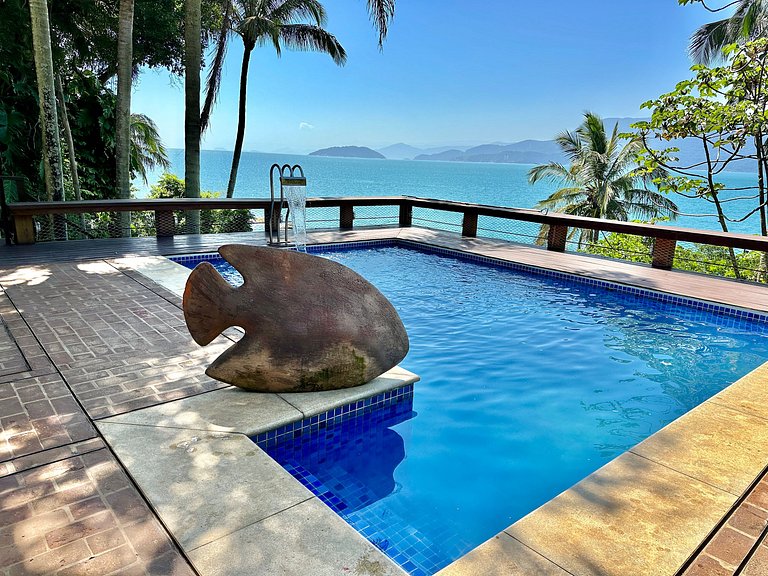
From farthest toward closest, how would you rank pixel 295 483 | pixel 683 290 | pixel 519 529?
pixel 683 290 < pixel 295 483 < pixel 519 529

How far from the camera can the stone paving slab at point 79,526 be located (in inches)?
75.2

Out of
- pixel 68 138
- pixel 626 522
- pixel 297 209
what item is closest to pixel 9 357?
pixel 626 522

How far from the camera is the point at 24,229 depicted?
7707mm

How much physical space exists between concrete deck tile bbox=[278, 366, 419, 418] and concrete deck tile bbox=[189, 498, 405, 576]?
99 cm

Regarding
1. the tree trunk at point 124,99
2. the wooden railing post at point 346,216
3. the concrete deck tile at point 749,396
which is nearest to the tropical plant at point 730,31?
the wooden railing post at point 346,216

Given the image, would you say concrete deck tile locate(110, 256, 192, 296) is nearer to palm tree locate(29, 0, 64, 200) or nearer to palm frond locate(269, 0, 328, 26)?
palm tree locate(29, 0, 64, 200)

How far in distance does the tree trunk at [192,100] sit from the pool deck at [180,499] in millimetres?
6848

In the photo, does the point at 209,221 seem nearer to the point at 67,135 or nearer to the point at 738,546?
the point at 67,135

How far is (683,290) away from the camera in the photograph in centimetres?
671

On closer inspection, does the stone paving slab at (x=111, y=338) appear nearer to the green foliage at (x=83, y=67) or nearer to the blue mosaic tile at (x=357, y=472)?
the blue mosaic tile at (x=357, y=472)

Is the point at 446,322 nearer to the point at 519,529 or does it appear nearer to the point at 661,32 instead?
the point at 519,529

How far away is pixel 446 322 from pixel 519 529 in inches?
145

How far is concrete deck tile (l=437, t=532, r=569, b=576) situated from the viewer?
1964 millimetres

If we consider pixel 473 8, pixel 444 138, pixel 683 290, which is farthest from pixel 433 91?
pixel 683 290
